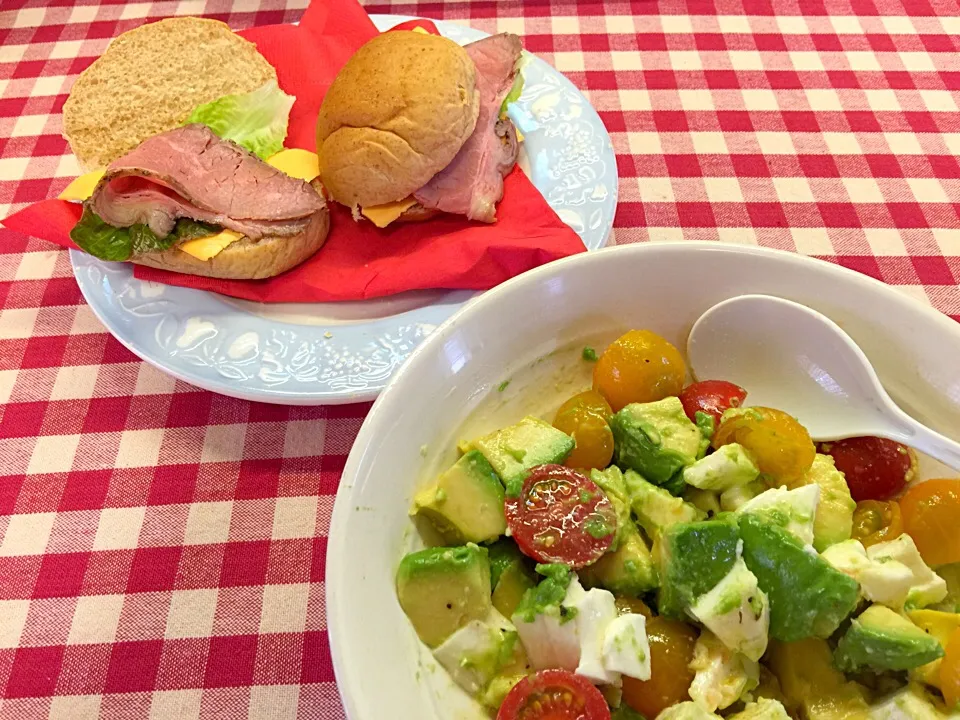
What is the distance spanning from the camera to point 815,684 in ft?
2.31

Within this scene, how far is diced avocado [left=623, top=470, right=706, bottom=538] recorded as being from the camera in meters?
0.76

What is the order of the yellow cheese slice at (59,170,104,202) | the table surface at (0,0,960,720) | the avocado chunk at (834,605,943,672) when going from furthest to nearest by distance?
1. the yellow cheese slice at (59,170,104,202)
2. the table surface at (0,0,960,720)
3. the avocado chunk at (834,605,943,672)

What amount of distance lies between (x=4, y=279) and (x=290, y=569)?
0.91 m

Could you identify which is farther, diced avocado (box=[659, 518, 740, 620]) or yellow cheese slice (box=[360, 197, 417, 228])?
yellow cheese slice (box=[360, 197, 417, 228])

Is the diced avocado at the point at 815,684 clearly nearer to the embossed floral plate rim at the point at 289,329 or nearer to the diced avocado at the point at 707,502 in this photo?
the diced avocado at the point at 707,502

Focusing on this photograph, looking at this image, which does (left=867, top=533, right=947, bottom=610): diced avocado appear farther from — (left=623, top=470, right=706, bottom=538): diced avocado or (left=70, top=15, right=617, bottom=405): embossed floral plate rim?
(left=70, top=15, right=617, bottom=405): embossed floral plate rim

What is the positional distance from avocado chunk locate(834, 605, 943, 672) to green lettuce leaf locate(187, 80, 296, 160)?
54.5 inches

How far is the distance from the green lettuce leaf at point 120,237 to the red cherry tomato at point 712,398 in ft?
3.09

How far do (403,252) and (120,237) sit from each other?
0.53 metres

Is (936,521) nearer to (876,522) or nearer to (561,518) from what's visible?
(876,522)

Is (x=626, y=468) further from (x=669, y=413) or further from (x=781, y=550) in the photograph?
(x=781, y=550)

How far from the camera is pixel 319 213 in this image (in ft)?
4.46

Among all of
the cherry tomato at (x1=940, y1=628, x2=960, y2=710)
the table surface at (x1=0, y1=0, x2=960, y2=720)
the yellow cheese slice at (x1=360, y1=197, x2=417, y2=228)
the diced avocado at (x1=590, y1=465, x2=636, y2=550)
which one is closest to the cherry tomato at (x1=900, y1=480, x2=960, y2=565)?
the cherry tomato at (x1=940, y1=628, x2=960, y2=710)

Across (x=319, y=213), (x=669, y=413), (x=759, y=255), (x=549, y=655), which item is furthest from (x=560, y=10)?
(x=549, y=655)
